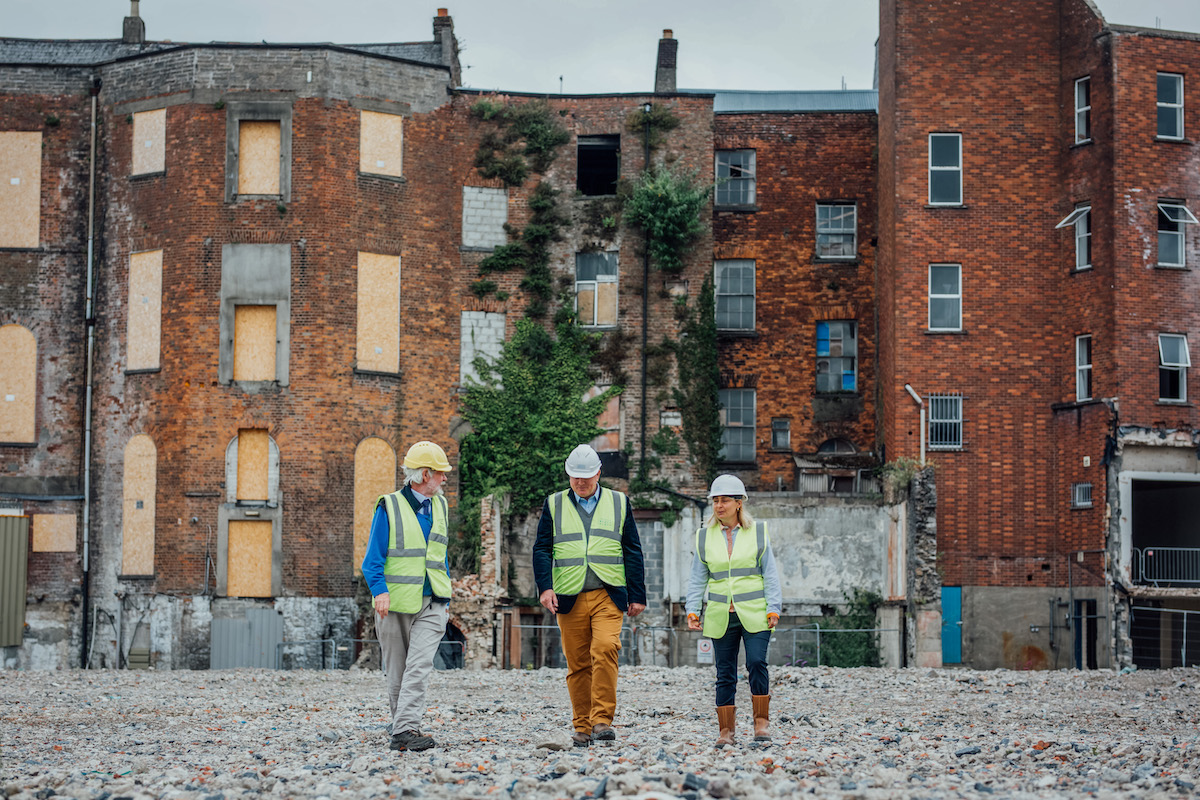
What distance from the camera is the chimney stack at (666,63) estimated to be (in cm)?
3866

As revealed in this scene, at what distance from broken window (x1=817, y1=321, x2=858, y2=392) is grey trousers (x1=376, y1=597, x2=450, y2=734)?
84.0ft

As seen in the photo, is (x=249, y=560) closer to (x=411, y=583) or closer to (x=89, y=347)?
(x=89, y=347)

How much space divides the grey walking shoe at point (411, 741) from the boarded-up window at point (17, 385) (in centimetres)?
2615

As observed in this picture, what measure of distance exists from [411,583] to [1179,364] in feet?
83.7

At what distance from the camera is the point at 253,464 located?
Answer: 107ft

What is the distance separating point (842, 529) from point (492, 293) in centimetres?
1025

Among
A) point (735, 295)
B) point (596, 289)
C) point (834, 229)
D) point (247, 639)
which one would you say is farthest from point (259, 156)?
point (834, 229)

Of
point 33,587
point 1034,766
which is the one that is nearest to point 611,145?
point 33,587

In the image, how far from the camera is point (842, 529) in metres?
32.4

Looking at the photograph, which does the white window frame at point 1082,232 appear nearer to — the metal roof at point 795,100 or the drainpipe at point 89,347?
the metal roof at point 795,100

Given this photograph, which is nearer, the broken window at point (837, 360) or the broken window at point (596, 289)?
the broken window at point (596, 289)

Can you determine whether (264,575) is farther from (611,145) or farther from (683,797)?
(683,797)

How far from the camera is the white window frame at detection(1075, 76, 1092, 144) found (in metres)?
32.7

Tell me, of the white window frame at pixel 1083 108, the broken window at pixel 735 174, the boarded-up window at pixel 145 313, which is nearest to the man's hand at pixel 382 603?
the boarded-up window at pixel 145 313
